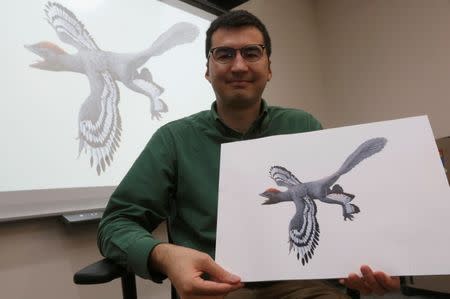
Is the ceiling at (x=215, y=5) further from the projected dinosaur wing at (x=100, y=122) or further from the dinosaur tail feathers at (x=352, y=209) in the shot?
the dinosaur tail feathers at (x=352, y=209)

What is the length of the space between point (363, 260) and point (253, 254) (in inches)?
6.8

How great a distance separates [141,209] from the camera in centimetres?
73

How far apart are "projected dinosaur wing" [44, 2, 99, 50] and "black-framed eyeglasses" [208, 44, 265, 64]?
63cm

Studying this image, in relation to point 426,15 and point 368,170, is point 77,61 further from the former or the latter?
point 426,15

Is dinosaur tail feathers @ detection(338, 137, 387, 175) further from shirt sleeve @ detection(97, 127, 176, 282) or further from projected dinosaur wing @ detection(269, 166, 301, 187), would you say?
shirt sleeve @ detection(97, 127, 176, 282)

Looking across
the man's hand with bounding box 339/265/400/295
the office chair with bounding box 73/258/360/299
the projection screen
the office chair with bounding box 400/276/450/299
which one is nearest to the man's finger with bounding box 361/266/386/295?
the man's hand with bounding box 339/265/400/295

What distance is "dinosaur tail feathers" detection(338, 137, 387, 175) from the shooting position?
1.91 feet

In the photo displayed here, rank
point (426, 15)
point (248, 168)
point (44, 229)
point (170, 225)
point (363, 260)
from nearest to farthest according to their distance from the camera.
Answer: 1. point (363, 260)
2. point (248, 168)
3. point (170, 225)
4. point (44, 229)
5. point (426, 15)

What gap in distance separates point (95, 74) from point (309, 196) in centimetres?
97

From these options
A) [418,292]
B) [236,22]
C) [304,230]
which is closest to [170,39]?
[236,22]

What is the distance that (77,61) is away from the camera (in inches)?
46.3

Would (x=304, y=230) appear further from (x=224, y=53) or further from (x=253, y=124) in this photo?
(x=224, y=53)

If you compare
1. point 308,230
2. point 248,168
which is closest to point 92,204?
point 248,168

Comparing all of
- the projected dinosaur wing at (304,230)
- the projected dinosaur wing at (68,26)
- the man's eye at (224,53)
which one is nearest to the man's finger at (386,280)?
the projected dinosaur wing at (304,230)
